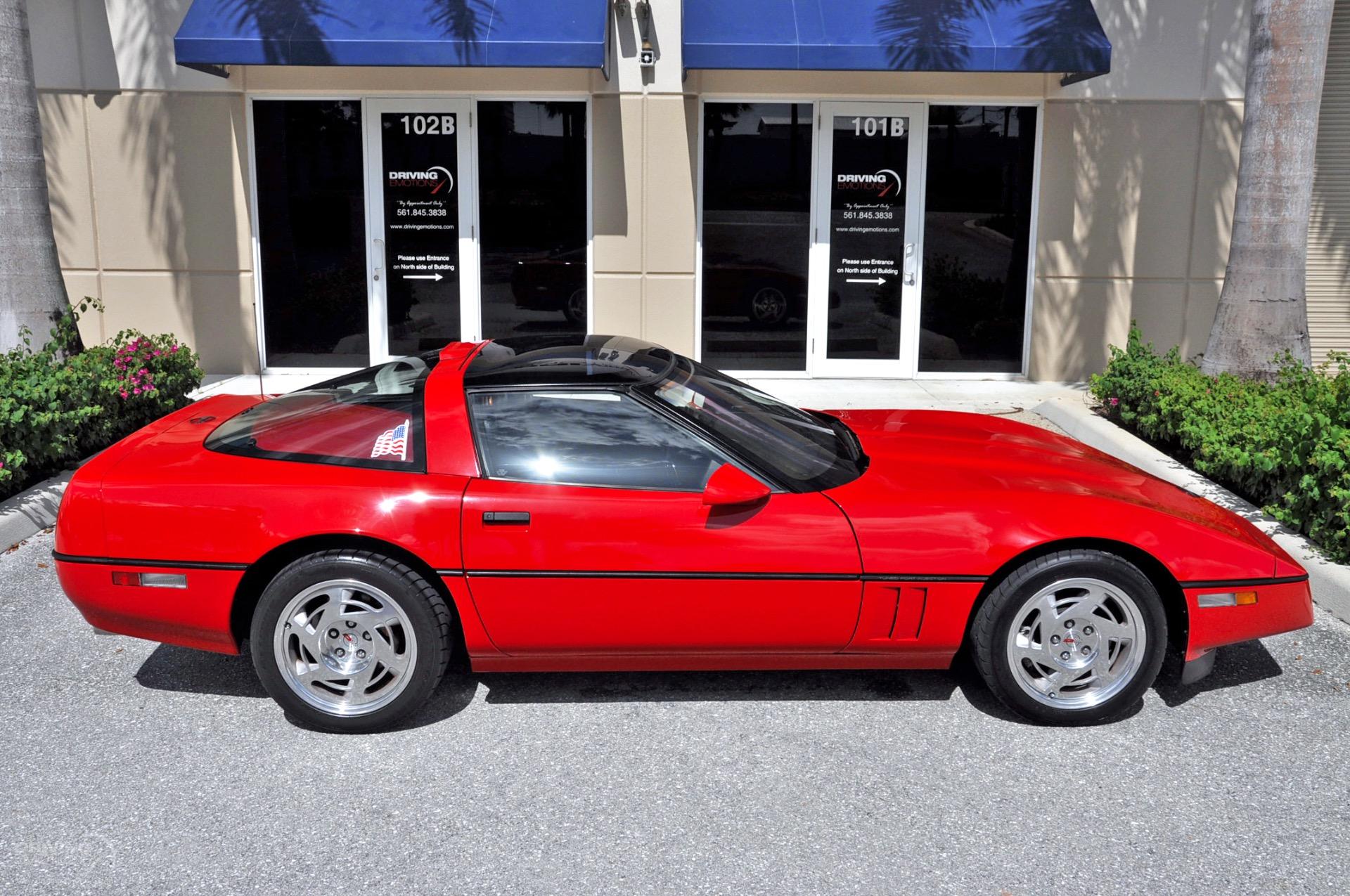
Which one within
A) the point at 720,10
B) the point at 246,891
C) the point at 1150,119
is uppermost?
the point at 720,10

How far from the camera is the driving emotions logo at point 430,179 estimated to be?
37.0ft

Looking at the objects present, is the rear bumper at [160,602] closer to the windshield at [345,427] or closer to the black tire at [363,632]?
the black tire at [363,632]

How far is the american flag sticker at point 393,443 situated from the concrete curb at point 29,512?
2921mm

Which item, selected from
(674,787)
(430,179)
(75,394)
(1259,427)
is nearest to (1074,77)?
(1259,427)

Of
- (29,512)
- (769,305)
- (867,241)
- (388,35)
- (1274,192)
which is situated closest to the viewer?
(29,512)

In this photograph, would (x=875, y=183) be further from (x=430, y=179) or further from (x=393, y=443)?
(x=393, y=443)

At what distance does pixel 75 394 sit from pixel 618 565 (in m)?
4.95

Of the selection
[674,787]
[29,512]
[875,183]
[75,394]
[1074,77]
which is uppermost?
[1074,77]

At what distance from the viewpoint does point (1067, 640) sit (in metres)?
4.58

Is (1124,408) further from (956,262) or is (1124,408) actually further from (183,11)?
(183,11)

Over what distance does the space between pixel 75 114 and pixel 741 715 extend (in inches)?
372

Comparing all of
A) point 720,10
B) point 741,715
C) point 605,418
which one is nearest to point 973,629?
point 741,715

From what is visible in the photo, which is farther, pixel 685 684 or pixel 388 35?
pixel 388 35

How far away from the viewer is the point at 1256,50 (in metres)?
8.56
